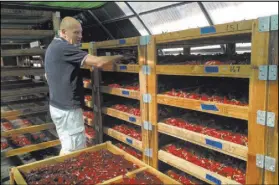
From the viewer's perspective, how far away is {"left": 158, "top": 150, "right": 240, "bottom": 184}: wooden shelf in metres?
2.58

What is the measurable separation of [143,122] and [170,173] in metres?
0.86

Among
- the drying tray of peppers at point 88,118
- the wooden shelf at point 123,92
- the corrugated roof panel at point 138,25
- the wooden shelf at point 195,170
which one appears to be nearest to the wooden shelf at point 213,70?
the wooden shelf at point 123,92

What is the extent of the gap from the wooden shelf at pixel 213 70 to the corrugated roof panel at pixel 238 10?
323 cm

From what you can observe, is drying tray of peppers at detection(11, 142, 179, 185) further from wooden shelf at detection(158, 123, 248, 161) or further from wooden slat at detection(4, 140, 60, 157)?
wooden slat at detection(4, 140, 60, 157)

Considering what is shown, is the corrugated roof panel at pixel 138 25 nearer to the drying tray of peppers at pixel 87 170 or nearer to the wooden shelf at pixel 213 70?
the wooden shelf at pixel 213 70

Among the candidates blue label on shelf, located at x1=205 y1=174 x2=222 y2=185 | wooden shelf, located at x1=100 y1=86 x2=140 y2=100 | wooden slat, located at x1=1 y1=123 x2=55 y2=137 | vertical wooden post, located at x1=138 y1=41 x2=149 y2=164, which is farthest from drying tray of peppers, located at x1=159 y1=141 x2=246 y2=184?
wooden slat, located at x1=1 y1=123 x2=55 y2=137

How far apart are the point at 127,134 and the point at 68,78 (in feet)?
4.70

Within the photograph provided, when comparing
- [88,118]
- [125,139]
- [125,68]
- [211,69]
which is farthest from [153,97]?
[88,118]

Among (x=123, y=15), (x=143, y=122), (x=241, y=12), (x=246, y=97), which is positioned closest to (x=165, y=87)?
(x=143, y=122)

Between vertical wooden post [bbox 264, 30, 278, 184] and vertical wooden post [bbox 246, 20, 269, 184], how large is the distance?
1.3 inches

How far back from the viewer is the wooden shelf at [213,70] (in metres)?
2.21

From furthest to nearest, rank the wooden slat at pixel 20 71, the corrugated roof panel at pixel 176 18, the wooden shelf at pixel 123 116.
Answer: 1. the corrugated roof panel at pixel 176 18
2. the wooden slat at pixel 20 71
3. the wooden shelf at pixel 123 116

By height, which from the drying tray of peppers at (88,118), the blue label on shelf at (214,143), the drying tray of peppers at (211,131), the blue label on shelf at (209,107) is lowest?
the drying tray of peppers at (88,118)

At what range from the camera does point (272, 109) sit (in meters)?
2.03
